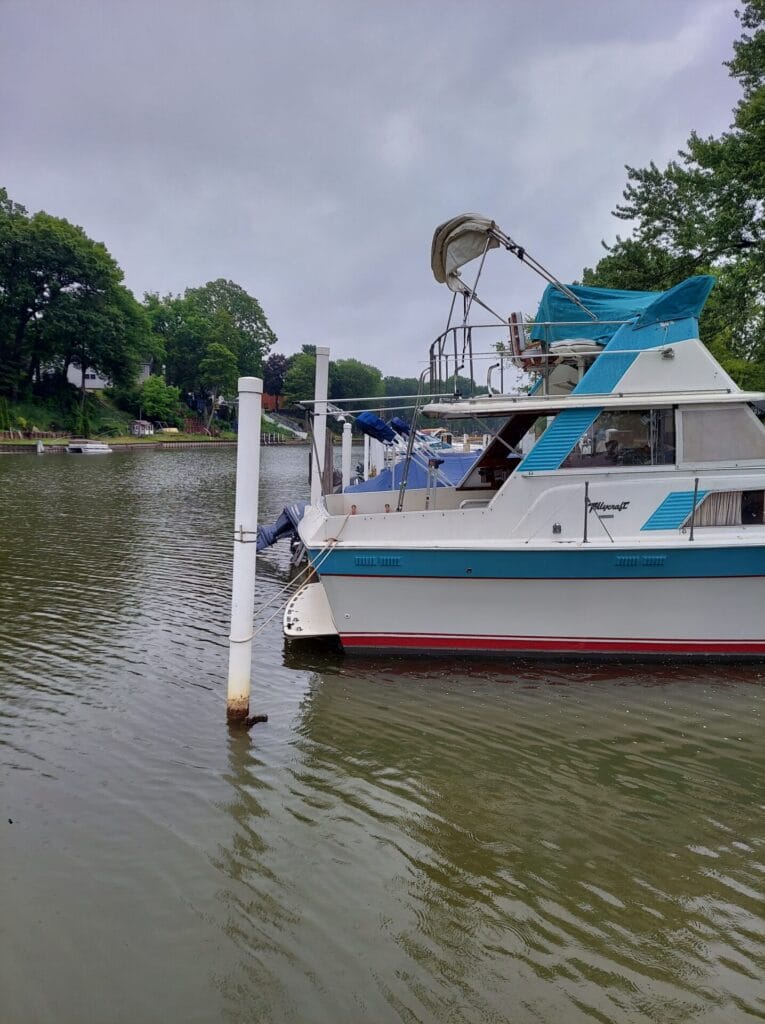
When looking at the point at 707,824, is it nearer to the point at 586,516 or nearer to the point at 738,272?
the point at 586,516

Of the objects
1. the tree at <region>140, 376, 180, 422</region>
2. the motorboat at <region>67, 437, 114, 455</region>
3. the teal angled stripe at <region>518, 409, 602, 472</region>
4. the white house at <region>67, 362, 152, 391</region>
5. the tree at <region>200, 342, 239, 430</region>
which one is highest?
the tree at <region>200, 342, 239, 430</region>

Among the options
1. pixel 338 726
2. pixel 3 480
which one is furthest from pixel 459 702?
pixel 3 480

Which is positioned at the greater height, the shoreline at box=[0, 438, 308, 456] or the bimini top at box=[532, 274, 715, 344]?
the shoreline at box=[0, 438, 308, 456]

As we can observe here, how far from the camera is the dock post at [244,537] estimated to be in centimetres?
577

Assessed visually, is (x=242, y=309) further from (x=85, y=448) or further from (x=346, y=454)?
(x=346, y=454)

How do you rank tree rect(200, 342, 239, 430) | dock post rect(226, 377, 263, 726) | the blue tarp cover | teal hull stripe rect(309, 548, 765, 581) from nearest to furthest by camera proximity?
1. dock post rect(226, 377, 263, 726)
2. teal hull stripe rect(309, 548, 765, 581)
3. the blue tarp cover
4. tree rect(200, 342, 239, 430)

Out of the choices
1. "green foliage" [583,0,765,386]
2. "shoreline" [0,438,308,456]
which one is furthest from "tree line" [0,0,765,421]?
"shoreline" [0,438,308,456]

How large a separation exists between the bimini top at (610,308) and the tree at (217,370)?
8021cm

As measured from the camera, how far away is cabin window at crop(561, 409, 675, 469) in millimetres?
7855

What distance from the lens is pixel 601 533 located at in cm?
770

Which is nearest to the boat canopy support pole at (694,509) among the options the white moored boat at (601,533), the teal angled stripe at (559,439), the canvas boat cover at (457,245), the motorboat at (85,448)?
the white moored boat at (601,533)

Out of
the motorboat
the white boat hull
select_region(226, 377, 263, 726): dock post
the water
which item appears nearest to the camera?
the water

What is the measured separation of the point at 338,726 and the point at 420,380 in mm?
4072

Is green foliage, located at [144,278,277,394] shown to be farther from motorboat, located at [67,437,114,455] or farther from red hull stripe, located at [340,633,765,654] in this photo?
red hull stripe, located at [340,633,765,654]
